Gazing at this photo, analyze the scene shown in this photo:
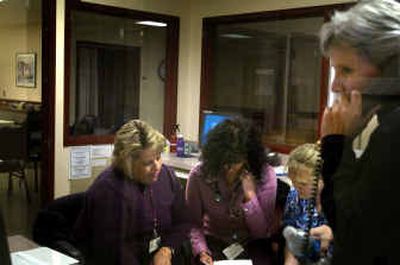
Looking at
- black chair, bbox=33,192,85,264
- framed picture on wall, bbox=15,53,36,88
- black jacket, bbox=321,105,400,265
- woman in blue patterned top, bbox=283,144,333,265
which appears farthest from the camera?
framed picture on wall, bbox=15,53,36,88

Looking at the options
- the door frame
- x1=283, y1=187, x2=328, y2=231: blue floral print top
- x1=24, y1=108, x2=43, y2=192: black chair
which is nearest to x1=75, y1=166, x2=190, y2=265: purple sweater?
x1=283, y1=187, x2=328, y2=231: blue floral print top

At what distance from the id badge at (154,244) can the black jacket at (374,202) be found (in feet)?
3.77

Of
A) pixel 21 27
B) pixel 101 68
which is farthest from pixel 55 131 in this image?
pixel 21 27

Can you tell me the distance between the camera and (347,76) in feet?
2.96

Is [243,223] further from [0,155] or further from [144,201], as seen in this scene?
[0,155]

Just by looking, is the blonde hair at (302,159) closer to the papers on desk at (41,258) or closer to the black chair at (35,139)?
the papers on desk at (41,258)

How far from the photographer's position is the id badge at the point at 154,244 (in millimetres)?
1889

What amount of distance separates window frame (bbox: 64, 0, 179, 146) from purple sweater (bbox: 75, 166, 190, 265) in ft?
3.46

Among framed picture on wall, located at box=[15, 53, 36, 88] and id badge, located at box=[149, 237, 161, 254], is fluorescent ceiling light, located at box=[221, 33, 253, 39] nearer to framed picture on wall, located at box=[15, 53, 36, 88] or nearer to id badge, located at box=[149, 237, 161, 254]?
framed picture on wall, located at box=[15, 53, 36, 88]

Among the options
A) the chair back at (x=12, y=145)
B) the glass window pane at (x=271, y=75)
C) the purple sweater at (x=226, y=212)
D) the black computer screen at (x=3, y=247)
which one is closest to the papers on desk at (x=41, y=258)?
the purple sweater at (x=226, y=212)

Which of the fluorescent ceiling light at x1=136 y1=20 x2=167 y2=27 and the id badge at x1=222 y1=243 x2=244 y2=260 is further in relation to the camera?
the fluorescent ceiling light at x1=136 y1=20 x2=167 y2=27

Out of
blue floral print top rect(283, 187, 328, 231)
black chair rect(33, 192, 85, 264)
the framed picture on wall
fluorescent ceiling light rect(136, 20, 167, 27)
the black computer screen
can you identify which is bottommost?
black chair rect(33, 192, 85, 264)

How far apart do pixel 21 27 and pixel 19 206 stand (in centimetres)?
153

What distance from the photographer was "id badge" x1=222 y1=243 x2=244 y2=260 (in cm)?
182
